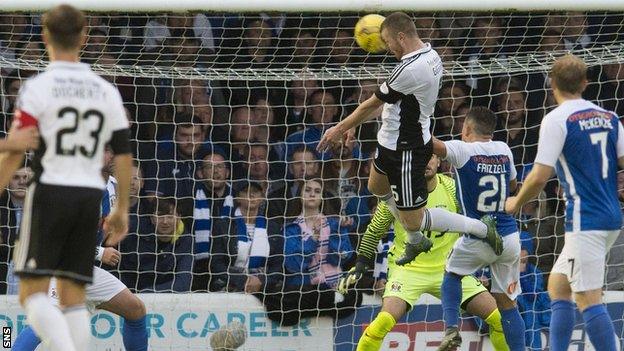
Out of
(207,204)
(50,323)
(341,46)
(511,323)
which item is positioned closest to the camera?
(50,323)

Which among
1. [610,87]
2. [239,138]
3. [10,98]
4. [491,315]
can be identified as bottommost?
[491,315]

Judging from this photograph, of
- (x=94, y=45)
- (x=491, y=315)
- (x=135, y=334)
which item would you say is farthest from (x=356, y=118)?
(x=94, y=45)

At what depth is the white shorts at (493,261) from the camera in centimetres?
898

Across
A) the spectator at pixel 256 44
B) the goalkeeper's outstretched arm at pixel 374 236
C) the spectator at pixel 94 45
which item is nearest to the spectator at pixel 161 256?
the spectator at pixel 94 45

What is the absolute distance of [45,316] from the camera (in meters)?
6.29

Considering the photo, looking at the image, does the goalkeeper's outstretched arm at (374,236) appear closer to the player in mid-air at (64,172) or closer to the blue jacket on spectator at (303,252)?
the blue jacket on spectator at (303,252)

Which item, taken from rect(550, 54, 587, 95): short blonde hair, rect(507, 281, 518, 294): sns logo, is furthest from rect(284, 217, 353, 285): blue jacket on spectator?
rect(550, 54, 587, 95): short blonde hair

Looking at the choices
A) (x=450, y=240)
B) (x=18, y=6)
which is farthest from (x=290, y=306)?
(x=18, y=6)

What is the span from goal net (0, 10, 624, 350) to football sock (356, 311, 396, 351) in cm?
98

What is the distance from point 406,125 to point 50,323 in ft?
10.2

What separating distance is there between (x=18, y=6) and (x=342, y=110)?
10.1 feet

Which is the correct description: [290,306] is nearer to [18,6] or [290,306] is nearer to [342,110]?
[342,110]

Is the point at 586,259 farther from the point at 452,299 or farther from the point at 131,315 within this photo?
the point at 131,315

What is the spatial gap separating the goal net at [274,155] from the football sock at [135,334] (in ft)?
4.45
